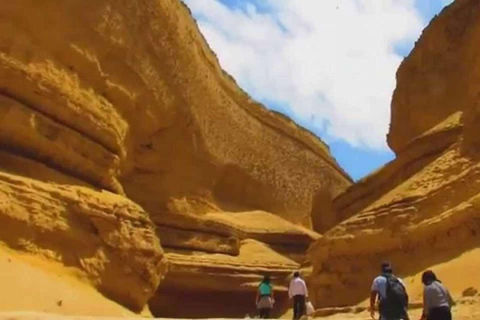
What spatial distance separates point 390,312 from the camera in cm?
886

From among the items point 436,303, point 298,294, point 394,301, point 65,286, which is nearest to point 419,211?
point 298,294

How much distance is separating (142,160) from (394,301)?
19887 mm

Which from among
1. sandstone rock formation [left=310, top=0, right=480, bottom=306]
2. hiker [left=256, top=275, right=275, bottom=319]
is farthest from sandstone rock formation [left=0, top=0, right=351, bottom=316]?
sandstone rock formation [left=310, top=0, right=480, bottom=306]

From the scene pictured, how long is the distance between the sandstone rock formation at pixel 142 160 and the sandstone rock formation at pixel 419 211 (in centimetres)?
406

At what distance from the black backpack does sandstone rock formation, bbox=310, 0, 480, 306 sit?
6.59 meters

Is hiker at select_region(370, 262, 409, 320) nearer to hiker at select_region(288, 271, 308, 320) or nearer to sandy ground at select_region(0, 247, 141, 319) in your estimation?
hiker at select_region(288, 271, 308, 320)

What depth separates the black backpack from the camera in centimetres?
886

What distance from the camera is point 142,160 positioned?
28.1 m

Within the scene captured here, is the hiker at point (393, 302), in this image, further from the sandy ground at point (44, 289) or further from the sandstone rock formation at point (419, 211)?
the sandstone rock formation at point (419, 211)

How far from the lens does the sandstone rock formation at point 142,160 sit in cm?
1648

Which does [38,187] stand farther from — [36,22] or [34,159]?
[36,22]

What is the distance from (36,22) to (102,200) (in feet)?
A: 13.3

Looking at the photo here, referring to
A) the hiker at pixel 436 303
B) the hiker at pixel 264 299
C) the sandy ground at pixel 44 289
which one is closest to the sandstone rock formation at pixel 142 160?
the sandy ground at pixel 44 289

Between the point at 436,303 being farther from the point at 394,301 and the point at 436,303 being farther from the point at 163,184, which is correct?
the point at 163,184
